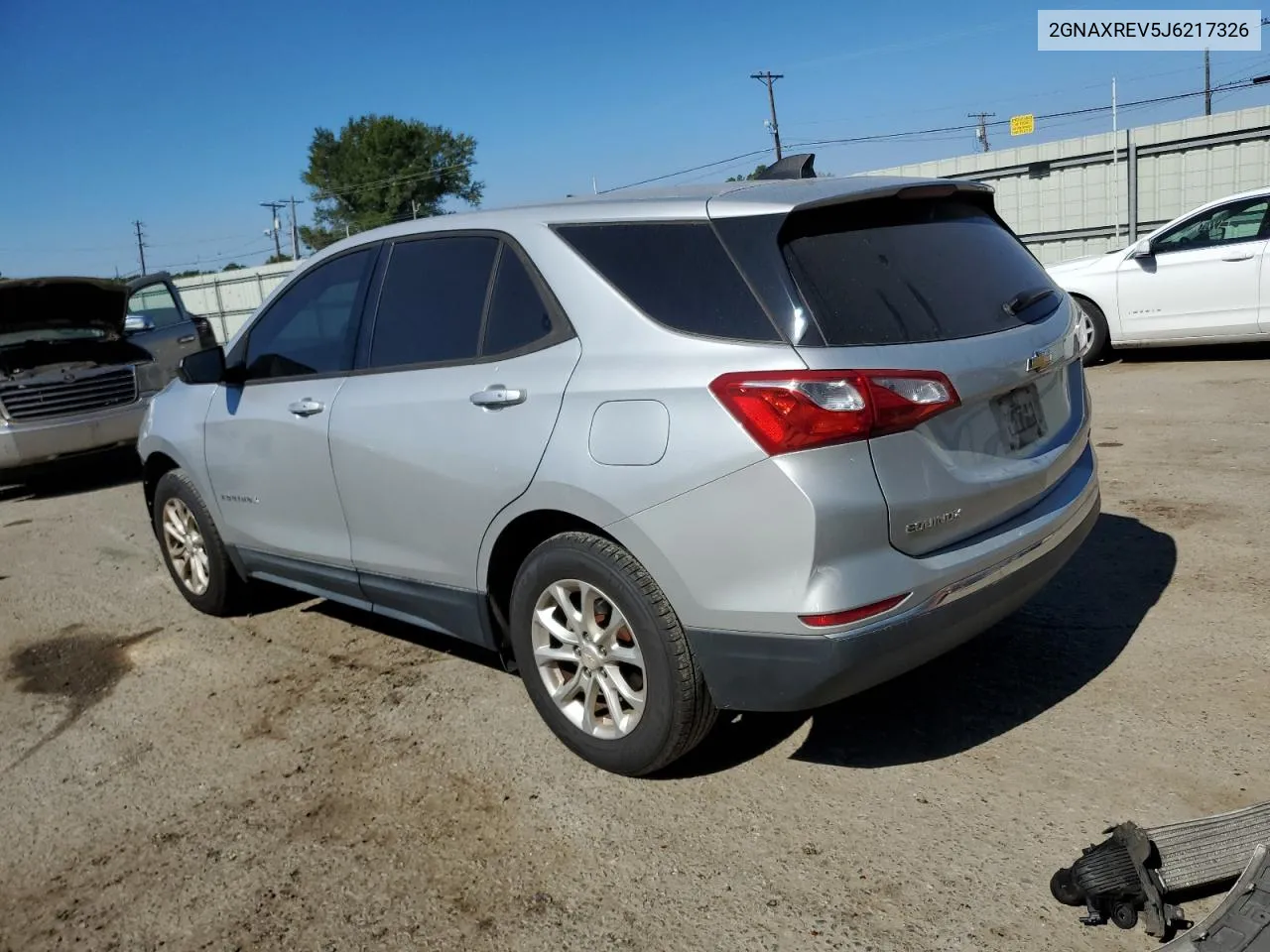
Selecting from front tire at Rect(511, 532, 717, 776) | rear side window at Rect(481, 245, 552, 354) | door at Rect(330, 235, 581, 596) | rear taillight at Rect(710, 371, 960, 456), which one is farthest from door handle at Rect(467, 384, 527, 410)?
rear taillight at Rect(710, 371, 960, 456)

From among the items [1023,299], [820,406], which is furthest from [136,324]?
[820,406]

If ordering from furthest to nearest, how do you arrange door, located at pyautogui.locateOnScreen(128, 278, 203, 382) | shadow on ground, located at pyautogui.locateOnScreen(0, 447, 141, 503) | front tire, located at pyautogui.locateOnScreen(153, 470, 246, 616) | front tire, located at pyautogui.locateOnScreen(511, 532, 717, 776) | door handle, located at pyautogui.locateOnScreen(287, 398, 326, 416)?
door, located at pyautogui.locateOnScreen(128, 278, 203, 382) → shadow on ground, located at pyautogui.locateOnScreen(0, 447, 141, 503) → front tire, located at pyautogui.locateOnScreen(153, 470, 246, 616) → door handle, located at pyautogui.locateOnScreen(287, 398, 326, 416) → front tire, located at pyautogui.locateOnScreen(511, 532, 717, 776)

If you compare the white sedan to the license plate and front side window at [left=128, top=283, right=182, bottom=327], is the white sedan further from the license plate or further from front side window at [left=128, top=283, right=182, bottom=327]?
front side window at [left=128, top=283, right=182, bottom=327]

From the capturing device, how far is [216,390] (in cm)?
486

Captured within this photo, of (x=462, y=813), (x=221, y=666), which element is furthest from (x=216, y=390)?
(x=462, y=813)

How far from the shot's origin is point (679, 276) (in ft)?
10.0

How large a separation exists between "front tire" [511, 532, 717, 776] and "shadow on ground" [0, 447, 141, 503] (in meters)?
7.63

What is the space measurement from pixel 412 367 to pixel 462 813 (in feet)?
5.08

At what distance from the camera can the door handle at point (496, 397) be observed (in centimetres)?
331

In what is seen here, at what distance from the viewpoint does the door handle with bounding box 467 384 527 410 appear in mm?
3312

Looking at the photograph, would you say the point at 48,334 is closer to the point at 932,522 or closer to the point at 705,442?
the point at 705,442

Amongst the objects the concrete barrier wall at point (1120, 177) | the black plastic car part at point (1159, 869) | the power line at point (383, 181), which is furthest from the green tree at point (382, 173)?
the black plastic car part at point (1159, 869)

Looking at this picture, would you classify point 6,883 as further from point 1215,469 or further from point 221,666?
point 1215,469

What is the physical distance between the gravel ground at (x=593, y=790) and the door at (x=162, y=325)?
20.0 ft
